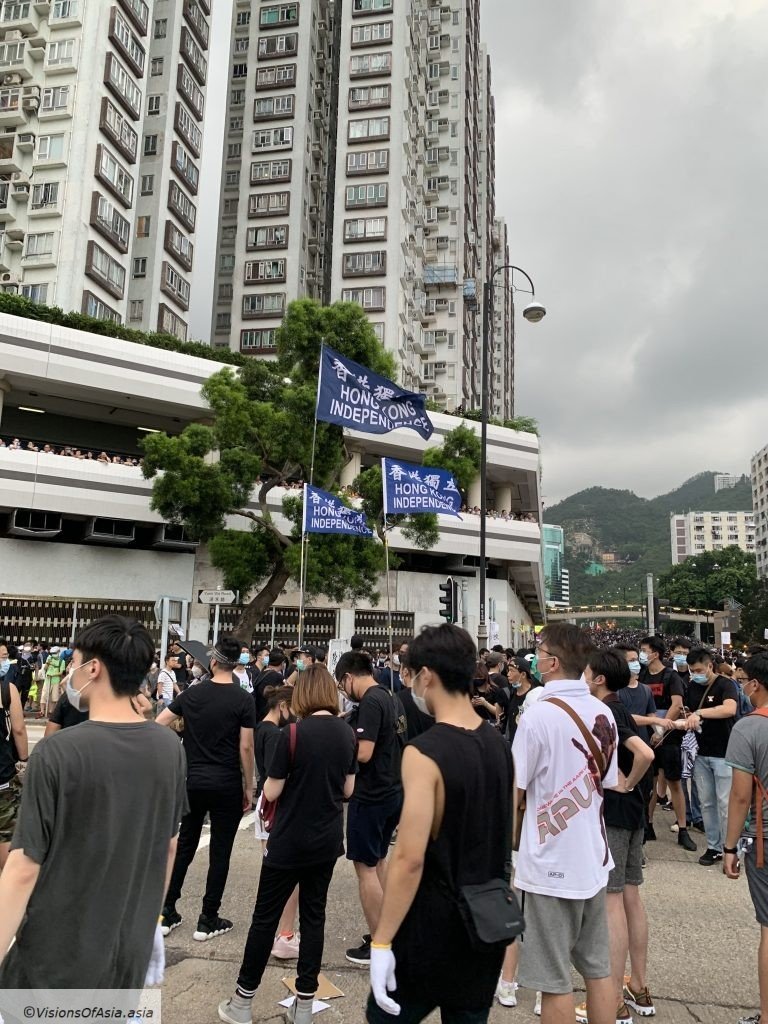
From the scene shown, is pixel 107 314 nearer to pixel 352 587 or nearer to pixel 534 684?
pixel 352 587

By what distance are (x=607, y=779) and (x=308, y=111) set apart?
52.0m

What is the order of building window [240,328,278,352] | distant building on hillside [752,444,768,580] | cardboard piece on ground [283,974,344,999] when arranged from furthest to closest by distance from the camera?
distant building on hillside [752,444,768,580]
building window [240,328,278,352]
cardboard piece on ground [283,974,344,999]

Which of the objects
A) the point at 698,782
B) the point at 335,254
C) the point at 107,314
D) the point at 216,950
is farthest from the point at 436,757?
the point at 335,254

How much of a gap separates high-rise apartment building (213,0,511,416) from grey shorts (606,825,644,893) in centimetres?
3802

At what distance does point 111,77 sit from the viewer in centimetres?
3447

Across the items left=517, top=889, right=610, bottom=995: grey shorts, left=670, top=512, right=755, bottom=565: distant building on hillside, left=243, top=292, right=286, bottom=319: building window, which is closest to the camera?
left=517, top=889, right=610, bottom=995: grey shorts

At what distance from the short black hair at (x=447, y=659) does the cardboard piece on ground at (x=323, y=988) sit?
2.55 m

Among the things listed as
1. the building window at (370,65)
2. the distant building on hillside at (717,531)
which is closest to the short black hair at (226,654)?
the building window at (370,65)

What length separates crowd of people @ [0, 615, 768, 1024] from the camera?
7.61 ft

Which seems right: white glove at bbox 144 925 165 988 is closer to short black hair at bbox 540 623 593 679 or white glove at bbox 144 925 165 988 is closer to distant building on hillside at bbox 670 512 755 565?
short black hair at bbox 540 623 593 679

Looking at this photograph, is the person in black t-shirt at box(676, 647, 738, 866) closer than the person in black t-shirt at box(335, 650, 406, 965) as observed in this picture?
No

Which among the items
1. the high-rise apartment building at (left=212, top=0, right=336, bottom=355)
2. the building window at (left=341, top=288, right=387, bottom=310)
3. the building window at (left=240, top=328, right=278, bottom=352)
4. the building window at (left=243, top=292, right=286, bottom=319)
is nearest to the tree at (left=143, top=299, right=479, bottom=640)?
the building window at (left=341, top=288, right=387, bottom=310)

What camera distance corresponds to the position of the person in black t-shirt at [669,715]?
26.0ft

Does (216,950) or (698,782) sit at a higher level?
(698,782)
